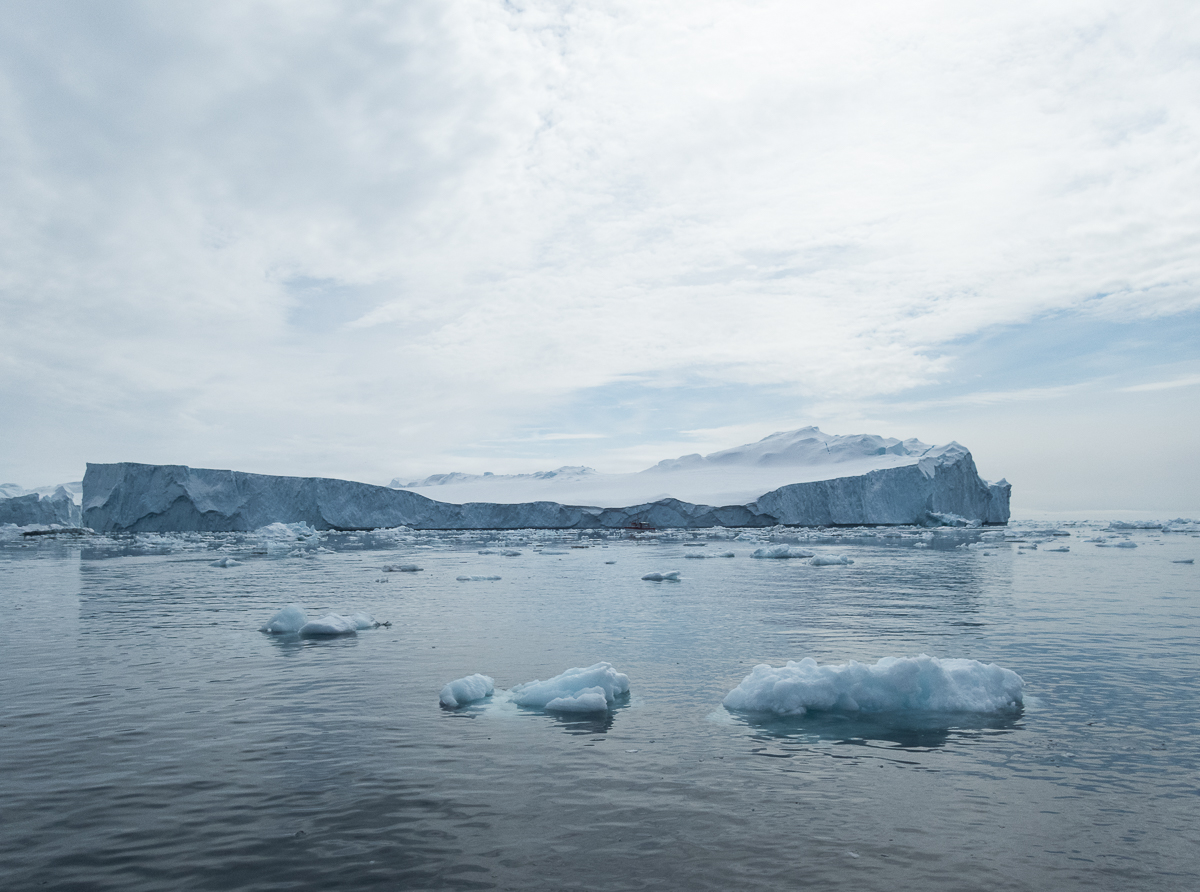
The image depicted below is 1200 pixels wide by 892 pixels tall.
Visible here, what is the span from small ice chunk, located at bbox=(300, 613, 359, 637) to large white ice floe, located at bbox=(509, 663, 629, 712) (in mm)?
5259

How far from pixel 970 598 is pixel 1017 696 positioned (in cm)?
992

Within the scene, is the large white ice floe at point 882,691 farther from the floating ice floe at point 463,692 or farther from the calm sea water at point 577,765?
the floating ice floe at point 463,692

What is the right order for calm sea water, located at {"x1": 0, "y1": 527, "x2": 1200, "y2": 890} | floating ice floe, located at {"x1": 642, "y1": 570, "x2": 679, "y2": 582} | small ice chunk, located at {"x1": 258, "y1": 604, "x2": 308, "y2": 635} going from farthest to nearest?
floating ice floe, located at {"x1": 642, "y1": 570, "x2": 679, "y2": 582}, small ice chunk, located at {"x1": 258, "y1": 604, "x2": 308, "y2": 635}, calm sea water, located at {"x1": 0, "y1": 527, "x2": 1200, "y2": 890}

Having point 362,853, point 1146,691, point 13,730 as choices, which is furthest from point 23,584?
point 1146,691

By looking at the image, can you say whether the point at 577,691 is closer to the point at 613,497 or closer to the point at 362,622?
the point at 362,622

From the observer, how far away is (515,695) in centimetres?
805

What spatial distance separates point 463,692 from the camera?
786 centimetres

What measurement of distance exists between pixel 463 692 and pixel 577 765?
2.20 m

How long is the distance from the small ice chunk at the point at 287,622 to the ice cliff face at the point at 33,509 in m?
66.8

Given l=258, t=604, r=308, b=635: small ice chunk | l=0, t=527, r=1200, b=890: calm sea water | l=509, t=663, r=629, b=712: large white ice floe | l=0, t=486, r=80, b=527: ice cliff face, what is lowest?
l=0, t=527, r=1200, b=890: calm sea water

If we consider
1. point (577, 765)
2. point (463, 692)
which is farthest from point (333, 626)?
point (577, 765)

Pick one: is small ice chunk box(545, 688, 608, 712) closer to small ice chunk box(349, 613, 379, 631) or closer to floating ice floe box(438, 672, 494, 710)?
floating ice floe box(438, 672, 494, 710)

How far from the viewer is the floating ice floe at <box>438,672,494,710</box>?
7770mm

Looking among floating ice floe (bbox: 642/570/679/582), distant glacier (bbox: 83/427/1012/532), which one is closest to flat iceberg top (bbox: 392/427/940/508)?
distant glacier (bbox: 83/427/1012/532)
